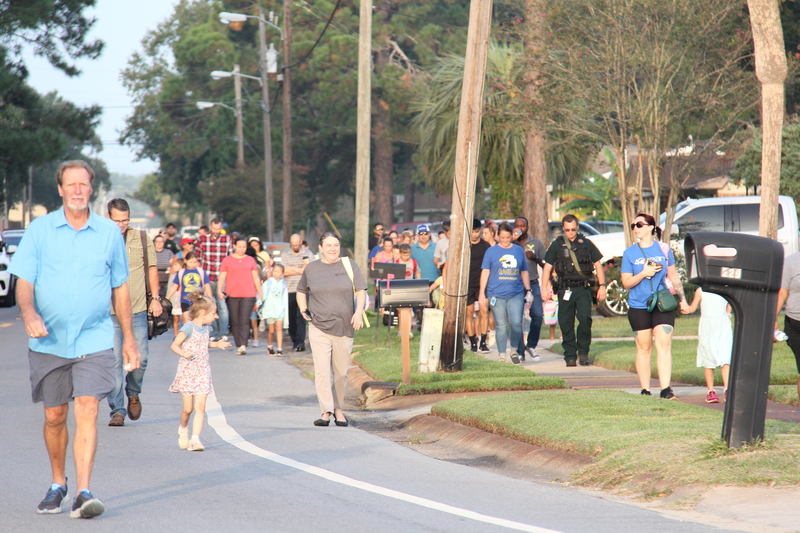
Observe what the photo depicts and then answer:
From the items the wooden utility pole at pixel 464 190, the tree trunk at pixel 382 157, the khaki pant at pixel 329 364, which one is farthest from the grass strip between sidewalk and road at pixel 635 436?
the tree trunk at pixel 382 157

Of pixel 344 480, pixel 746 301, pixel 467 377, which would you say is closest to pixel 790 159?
pixel 467 377

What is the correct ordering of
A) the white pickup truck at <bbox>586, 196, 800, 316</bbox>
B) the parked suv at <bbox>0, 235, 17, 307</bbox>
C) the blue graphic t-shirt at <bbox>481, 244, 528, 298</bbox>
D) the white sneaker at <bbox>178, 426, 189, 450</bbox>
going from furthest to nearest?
the parked suv at <bbox>0, 235, 17, 307</bbox>
the white pickup truck at <bbox>586, 196, 800, 316</bbox>
the blue graphic t-shirt at <bbox>481, 244, 528, 298</bbox>
the white sneaker at <bbox>178, 426, 189, 450</bbox>

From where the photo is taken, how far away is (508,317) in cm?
1485

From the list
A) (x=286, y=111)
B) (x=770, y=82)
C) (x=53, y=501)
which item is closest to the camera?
(x=53, y=501)

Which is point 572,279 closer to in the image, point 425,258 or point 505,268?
point 505,268

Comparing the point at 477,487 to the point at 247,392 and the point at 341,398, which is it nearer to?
the point at 341,398

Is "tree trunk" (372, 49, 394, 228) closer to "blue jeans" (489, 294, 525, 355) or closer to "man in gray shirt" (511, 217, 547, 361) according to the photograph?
"man in gray shirt" (511, 217, 547, 361)

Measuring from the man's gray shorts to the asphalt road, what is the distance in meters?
0.71

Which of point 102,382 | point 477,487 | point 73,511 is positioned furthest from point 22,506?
point 477,487

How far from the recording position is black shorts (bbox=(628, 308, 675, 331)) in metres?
10.7

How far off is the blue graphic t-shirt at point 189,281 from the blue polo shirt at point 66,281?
1141 centimetres

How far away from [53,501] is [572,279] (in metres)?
9.16

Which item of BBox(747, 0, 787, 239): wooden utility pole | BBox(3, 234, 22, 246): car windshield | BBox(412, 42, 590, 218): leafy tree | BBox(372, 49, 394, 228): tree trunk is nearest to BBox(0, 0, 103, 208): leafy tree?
BBox(3, 234, 22, 246): car windshield

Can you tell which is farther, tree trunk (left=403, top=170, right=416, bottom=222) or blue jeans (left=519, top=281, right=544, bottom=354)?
tree trunk (left=403, top=170, right=416, bottom=222)
